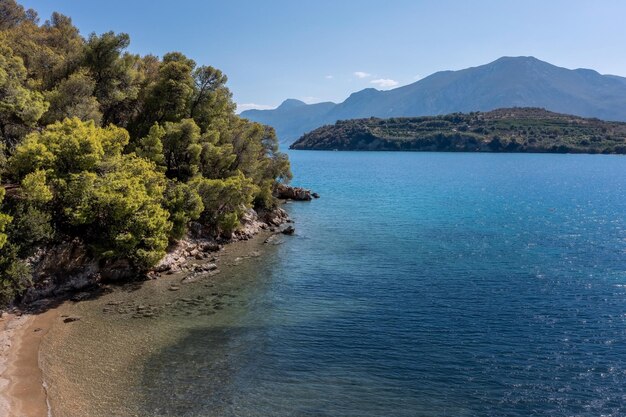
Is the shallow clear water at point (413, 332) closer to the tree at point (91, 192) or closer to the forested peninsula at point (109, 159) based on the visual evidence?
the tree at point (91, 192)

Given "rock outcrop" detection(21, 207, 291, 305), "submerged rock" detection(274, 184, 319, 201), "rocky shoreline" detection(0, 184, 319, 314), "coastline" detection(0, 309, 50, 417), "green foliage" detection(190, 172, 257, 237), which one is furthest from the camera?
"submerged rock" detection(274, 184, 319, 201)

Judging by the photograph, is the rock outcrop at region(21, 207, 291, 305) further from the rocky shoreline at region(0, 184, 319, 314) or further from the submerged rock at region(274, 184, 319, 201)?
the submerged rock at region(274, 184, 319, 201)

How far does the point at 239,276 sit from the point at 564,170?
18053 cm

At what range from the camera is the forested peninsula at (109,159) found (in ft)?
130

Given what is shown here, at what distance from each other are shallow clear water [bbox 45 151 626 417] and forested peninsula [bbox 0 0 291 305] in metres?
11.1

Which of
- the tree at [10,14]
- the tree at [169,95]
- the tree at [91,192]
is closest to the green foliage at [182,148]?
the tree at [169,95]

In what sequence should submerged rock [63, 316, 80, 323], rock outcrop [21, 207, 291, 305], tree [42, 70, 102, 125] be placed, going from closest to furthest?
submerged rock [63, 316, 80, 323] < rock outcrop [21, 207, 291, 305] < tree [42, 70, 102, 125]

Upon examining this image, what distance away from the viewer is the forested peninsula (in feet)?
130

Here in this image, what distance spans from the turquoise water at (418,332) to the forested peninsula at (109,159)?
1255cm

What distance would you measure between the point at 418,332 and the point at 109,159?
123 feet

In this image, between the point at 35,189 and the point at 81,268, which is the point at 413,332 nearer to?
the point at 81,268

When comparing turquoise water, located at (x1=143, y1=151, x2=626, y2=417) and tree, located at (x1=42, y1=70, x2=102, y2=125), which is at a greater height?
tree, located at (x1=42, y1=70, x2=102, y2=125)

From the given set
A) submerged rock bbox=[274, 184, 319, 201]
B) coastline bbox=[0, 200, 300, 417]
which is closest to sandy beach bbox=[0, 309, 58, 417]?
coastline bbox=[0, 200, 300, 417]

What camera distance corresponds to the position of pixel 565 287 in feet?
143
